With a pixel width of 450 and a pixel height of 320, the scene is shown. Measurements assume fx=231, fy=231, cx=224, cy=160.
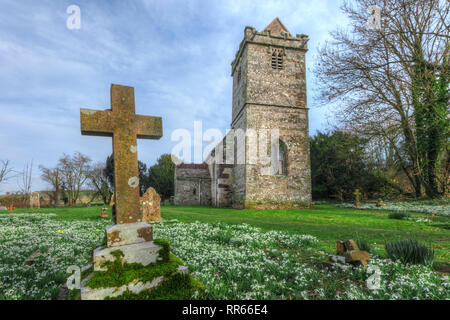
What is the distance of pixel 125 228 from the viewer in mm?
2678

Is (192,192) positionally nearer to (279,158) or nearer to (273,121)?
(279,158)

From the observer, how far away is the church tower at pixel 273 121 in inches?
643

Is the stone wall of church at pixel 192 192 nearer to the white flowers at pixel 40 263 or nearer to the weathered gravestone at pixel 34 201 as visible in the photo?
the weathered gravestone at pixel 34 201

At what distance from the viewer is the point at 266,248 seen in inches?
185

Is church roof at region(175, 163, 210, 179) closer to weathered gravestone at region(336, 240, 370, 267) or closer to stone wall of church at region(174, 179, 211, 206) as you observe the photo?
stone wall of church at region(174, 179, 211, 206)

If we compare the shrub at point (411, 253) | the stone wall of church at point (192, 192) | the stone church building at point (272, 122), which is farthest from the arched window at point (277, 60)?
the shrub at point (411, 253)

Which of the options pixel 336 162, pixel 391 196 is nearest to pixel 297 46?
pixel 336 162

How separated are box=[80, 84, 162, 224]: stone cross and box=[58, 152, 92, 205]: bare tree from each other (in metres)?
36.0

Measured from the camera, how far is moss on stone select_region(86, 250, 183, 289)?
89.6 inches

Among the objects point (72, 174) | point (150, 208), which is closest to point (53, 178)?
point (72, 174)

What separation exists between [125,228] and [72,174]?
37.4 m

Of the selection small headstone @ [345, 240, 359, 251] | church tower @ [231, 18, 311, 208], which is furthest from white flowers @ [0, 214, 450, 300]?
church tower @ [231, 18, 311, 208]
